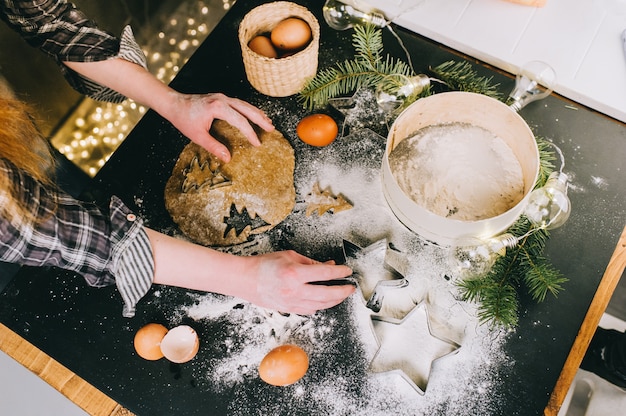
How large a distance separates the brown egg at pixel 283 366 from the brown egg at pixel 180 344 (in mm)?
138

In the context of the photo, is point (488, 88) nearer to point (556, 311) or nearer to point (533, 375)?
point (556, 311)

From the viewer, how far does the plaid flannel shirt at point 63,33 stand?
974mm

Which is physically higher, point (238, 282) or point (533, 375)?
point (238, 282)

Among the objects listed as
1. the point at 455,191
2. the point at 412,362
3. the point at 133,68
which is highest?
the point at 133,68

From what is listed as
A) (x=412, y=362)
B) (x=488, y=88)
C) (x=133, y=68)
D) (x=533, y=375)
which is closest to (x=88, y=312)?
(x=133, y=68)

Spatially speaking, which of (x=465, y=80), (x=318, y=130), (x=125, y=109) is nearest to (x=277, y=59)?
(x=318, y=130)

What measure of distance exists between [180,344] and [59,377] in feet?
0.85

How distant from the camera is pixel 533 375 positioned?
0.88 m

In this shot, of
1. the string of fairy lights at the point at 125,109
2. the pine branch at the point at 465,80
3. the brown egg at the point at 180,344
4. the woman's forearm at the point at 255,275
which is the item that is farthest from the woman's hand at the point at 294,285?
the string of fairy lights at the point at 125,109

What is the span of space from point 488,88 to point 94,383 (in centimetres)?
103

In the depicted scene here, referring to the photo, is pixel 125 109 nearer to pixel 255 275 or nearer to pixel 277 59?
pixel 277 59

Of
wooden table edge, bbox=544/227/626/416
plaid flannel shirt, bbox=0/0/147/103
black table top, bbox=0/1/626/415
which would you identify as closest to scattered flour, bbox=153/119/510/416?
black table top, bbox=0/1/626/415

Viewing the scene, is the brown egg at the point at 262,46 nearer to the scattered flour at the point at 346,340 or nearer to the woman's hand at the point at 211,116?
the woman's hand at the point at 211,116

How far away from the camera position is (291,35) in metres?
0.99
